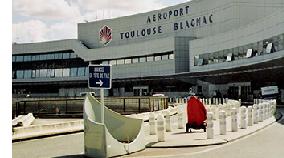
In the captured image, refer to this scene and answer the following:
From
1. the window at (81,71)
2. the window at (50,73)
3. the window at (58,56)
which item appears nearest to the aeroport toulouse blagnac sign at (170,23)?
the window at (81,71)

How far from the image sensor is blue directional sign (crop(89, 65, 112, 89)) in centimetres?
1249

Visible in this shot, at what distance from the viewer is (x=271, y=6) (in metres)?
61.9

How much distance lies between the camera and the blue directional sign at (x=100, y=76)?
12492 mm

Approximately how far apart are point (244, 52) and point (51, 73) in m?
57.5

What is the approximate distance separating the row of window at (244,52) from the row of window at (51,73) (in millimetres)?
35643

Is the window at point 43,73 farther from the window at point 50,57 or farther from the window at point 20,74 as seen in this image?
the window at point 20,74

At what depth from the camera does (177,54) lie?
78312mm

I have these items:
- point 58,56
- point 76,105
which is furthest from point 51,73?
point 76,105

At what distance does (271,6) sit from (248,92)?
1237 cm

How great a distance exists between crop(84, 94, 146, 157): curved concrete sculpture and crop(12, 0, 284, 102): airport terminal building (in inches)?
1048

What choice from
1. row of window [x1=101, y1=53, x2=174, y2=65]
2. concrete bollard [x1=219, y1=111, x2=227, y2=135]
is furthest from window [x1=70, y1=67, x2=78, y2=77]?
concrete bollard [x1=219, y1=111, x2=227, y2=135]

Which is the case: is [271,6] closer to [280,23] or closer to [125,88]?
[280,23]

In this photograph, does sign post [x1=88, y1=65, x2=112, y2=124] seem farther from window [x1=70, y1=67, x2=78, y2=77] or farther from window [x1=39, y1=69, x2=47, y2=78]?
window [x1=39, y1=69, x2=47, y2=78]

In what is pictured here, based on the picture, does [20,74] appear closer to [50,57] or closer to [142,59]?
[50,57]
